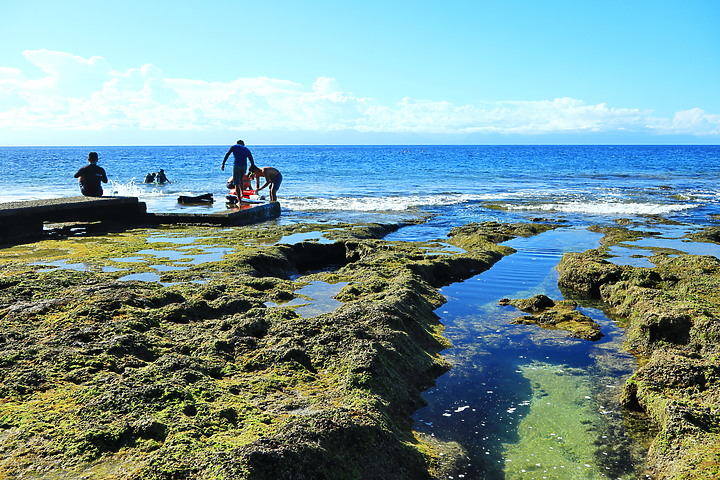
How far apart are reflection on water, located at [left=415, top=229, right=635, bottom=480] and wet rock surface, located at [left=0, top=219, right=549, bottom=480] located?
9.0 inches

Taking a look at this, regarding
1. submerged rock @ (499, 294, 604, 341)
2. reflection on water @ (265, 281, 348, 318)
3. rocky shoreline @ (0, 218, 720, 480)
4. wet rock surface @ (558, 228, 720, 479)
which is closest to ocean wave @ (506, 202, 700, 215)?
wet rock surface @ (558, 228, 720, 479)

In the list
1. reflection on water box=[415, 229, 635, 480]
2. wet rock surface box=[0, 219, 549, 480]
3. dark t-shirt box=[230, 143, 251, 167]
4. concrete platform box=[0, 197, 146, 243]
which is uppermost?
dark t-shirt box=[230, 143, 251, 167]

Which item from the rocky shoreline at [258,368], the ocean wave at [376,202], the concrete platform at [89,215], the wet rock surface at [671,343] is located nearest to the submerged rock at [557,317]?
the rocky shoreline at [258,368]

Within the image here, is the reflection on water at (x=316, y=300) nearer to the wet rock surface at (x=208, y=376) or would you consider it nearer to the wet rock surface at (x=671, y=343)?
the wet rock surface at (x=208, y=376)

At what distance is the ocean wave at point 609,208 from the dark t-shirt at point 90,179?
14.5 meters

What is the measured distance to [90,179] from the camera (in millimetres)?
13922

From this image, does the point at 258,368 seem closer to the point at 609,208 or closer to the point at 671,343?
the point at 671,343

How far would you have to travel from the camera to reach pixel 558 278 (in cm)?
920

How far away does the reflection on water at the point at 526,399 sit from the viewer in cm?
385

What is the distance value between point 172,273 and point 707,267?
8.01 meters

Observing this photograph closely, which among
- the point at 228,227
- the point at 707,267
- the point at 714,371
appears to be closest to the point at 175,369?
the point at 714,371

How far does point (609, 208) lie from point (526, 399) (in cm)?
1875

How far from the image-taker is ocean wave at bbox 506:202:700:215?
20.3m

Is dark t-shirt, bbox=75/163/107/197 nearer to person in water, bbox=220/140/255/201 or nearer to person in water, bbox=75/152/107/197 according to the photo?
person in water, bbox=75/152/107/197
